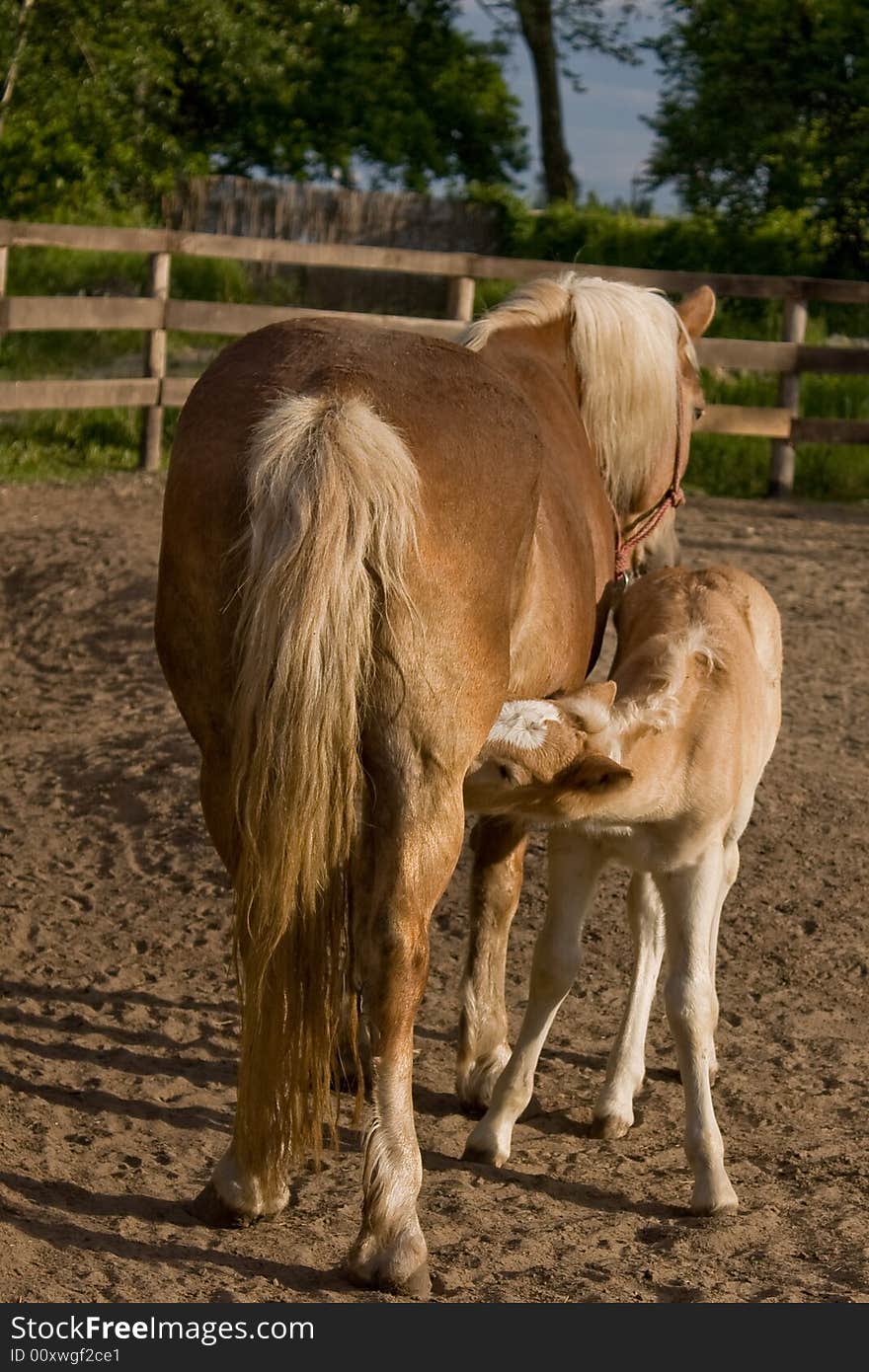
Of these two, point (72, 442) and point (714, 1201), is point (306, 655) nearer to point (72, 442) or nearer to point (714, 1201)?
point (714, 1201)

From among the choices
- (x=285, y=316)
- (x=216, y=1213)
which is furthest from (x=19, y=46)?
(x=216, y=1213)

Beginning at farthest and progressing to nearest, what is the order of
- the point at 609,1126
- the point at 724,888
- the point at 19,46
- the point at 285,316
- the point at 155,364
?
the point at 19,46 < the point at 155,364 < the point at 285,316 < the point at 724,888 < the point at 609,1126

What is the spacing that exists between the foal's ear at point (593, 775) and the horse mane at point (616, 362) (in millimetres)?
1489

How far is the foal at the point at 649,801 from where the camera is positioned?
326 cm

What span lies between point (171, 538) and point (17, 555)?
19.2 feet

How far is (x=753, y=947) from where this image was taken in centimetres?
519

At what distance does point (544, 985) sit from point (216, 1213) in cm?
93

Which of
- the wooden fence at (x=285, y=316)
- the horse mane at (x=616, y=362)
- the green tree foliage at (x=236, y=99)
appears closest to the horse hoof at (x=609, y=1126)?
the horse mane at (x=616, y=362)

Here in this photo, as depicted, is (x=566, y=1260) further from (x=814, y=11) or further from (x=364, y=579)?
(x=814, y=11)

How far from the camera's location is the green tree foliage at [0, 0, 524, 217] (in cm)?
1697

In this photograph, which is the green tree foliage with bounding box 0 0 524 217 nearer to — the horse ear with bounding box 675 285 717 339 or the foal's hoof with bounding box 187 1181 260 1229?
the horse ear with bounding box 675 285 717 339

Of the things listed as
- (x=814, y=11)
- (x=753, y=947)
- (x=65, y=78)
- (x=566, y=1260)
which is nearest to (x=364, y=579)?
(x=566, y=1260)

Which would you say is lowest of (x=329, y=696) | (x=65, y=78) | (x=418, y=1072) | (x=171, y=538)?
(x=418, y=1072)

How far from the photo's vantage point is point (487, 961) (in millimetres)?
4305
